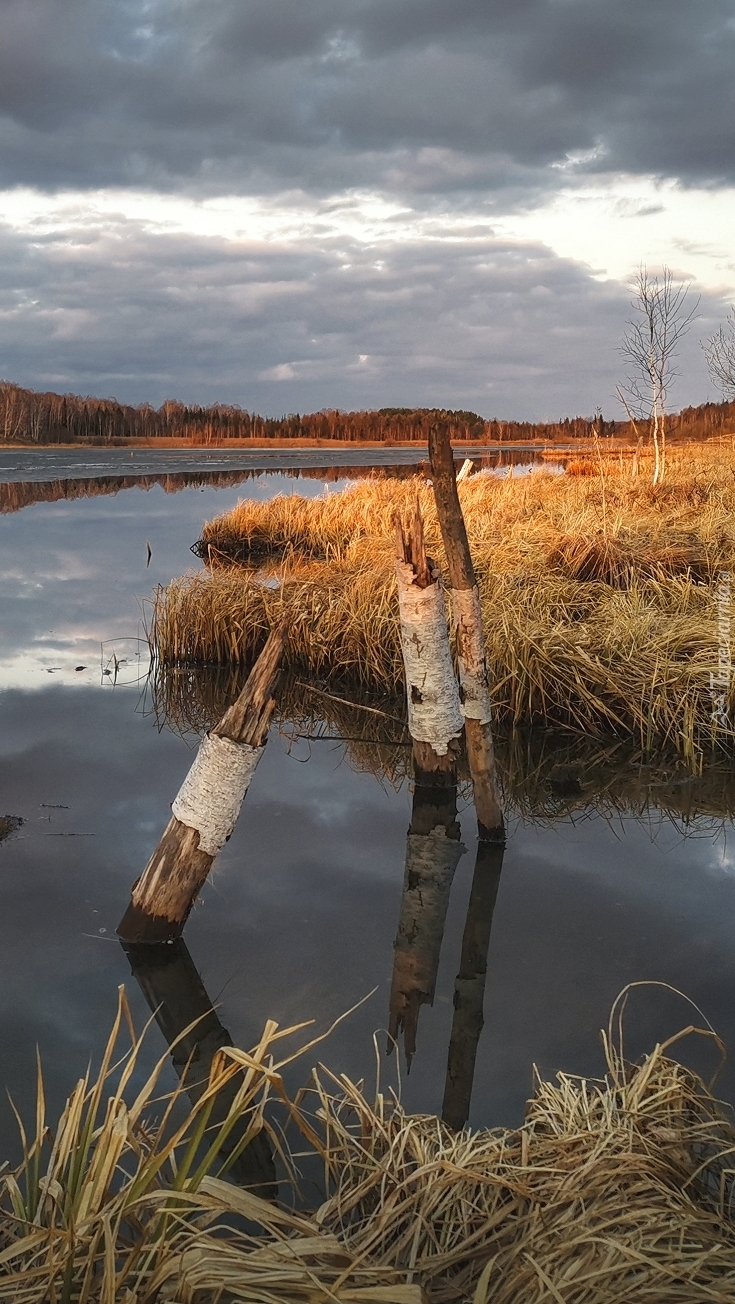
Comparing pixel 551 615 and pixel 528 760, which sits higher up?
pixel 551 615

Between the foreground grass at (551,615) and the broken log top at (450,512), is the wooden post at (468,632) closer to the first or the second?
the broken log top at (450,512)

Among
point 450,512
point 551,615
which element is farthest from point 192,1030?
point 551,615

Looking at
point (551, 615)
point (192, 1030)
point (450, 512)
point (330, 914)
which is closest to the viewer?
point (192, 1030)

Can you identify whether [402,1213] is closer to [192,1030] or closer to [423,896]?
[192,1030]

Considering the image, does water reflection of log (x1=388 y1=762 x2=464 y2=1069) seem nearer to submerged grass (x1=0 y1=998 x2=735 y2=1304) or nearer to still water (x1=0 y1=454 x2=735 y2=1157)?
still water (x1=0 y1=454 x2=735 y2=1157)

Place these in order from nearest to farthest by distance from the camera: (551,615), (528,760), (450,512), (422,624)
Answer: (450,512), (422,624), (528,760), (551,615)

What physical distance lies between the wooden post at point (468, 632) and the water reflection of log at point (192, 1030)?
2073 millimetres

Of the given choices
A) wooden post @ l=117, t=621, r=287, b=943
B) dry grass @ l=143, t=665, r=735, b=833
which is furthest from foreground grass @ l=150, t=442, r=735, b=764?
wooden post @ l=117, t=621, r=287, b=943

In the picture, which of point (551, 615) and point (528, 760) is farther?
point (551, 615)

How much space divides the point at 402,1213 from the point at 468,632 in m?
3.60

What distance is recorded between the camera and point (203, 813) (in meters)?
4.50

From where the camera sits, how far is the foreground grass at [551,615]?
800 cm

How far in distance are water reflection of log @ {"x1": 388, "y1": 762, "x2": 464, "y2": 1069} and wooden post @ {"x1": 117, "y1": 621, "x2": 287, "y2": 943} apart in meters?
1.04

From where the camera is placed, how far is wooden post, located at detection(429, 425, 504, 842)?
19.0ft
